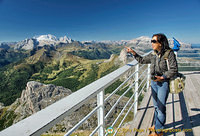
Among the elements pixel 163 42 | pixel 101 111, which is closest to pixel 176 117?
pixel 163 42

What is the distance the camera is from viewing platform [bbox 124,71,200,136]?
314 centimetres

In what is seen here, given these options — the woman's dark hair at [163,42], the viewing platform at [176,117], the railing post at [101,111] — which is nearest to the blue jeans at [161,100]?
the viewing platform at [176,117]

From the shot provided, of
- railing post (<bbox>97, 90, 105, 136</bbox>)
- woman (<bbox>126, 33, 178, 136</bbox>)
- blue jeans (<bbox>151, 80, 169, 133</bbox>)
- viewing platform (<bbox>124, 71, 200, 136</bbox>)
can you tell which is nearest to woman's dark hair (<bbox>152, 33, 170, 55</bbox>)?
woman (<bbox>126, 33, 178, 136</bbox>)

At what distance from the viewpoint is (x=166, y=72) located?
96.0 inches

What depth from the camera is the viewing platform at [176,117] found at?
314cm

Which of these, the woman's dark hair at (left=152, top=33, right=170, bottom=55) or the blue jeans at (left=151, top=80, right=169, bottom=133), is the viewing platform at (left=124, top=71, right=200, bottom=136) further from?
the woman's dark hair at (left=152, top=33, right=170, bottom=55)

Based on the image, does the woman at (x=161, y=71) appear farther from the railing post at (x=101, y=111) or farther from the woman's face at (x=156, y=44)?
the railing post at (x=101, y=111)

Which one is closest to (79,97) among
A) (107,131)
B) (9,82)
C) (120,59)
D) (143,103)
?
(107,131)

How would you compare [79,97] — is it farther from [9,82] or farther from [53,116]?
[9,82]

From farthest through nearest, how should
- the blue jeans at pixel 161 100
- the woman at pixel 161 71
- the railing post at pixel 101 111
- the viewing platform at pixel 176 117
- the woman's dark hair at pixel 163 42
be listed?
the viewing platform at pixel 176 117 < the blue jeans at pixel 161 100 < the woman's dark hair at pixel 163 42 < the woman at pixel 161 71 < the railing post at pixel 101 111

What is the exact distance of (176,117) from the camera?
3650mm

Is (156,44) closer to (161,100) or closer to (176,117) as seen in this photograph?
(161,100)

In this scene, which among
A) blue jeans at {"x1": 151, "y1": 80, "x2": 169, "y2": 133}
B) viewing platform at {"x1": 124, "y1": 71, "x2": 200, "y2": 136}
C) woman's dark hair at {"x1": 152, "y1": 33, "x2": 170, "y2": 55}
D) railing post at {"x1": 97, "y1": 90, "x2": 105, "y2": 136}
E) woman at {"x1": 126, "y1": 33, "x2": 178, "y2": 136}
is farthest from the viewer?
viewing platform at {"x1": 124, "y1": 71, "x2": 200, "y2": 136}

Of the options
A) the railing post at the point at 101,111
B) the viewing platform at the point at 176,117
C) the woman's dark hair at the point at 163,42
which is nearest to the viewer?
the railing post at the point at 101,111
